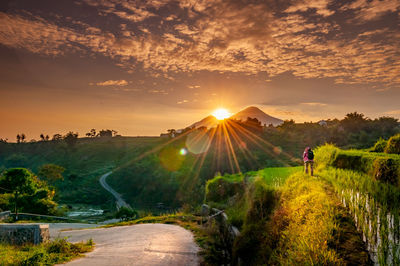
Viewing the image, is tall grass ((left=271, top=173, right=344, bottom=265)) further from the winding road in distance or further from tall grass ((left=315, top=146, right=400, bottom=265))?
the winding road in distance

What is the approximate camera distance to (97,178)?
245 feet

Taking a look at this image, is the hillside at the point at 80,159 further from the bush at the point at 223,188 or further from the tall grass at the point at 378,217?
the tall grass at the point at 378,217

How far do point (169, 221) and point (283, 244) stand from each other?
12797 mm

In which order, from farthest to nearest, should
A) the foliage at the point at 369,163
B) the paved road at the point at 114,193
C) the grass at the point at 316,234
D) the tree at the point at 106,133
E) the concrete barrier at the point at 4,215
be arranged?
the tree at the point at 106,133 < the paved road at the point at 114,193 < the concrete barrier at the point at 4,215 < the foliage at the point at 369,163 < the grass at the point at 316,234

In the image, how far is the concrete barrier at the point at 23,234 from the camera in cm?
1110

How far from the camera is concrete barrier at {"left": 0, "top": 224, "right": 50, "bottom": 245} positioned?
11.1 m

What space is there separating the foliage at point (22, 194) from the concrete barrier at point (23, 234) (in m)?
14.3

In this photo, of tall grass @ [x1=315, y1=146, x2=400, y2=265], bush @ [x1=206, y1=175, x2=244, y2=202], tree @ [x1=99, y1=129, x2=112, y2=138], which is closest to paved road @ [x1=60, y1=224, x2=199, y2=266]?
bush @ [x1=206, y1=175, x2=244, y2=202]

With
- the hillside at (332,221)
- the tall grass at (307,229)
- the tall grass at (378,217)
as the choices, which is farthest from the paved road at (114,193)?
the tall grass at (378,217)

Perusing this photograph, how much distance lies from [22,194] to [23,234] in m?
17.8

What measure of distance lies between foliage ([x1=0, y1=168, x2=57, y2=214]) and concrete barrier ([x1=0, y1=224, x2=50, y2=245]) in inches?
562

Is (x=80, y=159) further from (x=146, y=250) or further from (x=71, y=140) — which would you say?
(x=146, y=250)

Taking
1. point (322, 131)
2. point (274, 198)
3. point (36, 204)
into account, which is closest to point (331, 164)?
point (274, 198)

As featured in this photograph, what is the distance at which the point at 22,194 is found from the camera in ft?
85.0
